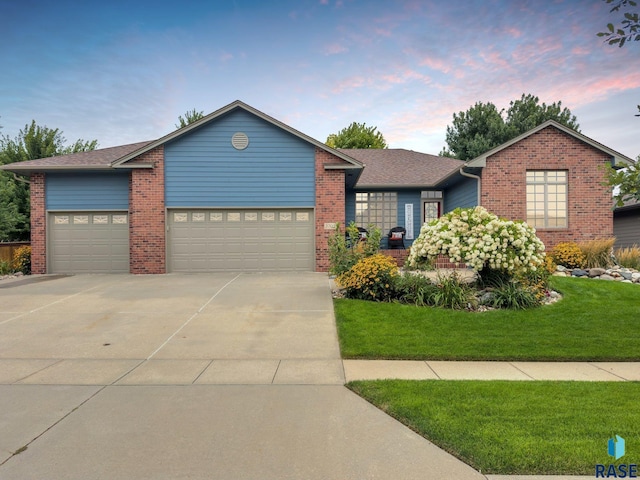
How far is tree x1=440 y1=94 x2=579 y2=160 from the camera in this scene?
30197mm

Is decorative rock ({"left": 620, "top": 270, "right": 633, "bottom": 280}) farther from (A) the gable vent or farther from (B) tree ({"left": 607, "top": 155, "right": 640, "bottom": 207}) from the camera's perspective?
(A) the gable vent

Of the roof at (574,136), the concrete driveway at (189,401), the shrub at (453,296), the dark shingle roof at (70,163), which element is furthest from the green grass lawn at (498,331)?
the dark shingle roof at (70,163)

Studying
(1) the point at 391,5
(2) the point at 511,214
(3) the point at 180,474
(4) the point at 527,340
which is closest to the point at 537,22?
(1) the point at 391,5

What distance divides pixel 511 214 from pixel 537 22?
6525 mm

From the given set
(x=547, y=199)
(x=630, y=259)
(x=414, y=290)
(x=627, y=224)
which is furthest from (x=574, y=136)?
(x=414, y=290)

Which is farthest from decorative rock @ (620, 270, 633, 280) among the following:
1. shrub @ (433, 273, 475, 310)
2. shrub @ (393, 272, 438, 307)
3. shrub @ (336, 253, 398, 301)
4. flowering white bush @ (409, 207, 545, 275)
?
shrub @ (336, 253, 398, 301)

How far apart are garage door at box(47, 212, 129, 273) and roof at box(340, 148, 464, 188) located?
10.2 meters

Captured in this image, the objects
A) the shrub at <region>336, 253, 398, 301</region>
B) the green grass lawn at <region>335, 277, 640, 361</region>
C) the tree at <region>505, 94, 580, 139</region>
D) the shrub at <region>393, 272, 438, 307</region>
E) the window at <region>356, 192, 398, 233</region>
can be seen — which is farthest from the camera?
the tree at <region>505, 94, 580, 139</region>

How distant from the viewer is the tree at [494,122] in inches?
1189

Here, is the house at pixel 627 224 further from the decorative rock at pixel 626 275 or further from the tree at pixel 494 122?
the tree at pixel 494 122

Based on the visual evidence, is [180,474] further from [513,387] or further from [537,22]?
[537,22]

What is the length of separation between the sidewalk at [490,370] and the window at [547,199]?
31.8 ft

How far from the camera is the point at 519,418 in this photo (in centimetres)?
348

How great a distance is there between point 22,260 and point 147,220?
5.77 meters
